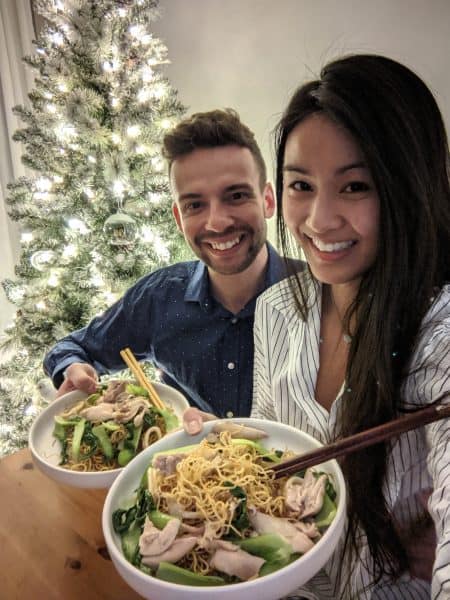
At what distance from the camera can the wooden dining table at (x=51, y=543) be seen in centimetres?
90

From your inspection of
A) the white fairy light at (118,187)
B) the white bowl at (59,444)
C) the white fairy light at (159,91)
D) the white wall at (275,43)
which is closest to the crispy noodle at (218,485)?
the white bowl at (59,444)

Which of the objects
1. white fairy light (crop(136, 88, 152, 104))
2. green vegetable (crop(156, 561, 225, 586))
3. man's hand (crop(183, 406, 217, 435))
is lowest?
→ green vegetable (crop(156, 561, 225, 586))

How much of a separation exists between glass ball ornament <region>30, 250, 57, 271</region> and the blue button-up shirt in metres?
0.86

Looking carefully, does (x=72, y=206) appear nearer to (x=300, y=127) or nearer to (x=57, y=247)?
(x=57, y=247)

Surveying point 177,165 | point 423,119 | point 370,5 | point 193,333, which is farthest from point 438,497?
point 370,5

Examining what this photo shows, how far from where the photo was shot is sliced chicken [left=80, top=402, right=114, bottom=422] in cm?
114

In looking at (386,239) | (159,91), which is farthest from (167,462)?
(159,91)

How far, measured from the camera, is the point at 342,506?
75 cm

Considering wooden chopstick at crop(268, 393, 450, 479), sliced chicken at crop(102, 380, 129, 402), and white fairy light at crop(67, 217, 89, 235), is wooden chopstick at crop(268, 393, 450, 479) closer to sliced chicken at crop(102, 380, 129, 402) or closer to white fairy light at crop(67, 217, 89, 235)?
sliced chicken at crop(102, 380, 129, 402)

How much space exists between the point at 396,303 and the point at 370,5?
5.48 ft

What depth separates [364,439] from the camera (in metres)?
0.72

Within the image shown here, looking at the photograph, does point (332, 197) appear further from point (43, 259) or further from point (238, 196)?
point (43, 259)

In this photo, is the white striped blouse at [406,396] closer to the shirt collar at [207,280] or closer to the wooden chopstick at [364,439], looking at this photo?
the wooden chopstick at [364,439]

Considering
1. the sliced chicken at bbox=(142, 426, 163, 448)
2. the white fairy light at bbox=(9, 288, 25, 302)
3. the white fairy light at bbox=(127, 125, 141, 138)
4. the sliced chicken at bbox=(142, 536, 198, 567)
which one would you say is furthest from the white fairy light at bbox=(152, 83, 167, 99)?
the sliced chicken at bbox=(142, 536, 198, 567)
